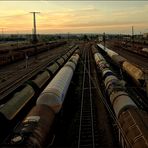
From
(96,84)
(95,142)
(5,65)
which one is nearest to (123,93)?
(95,142)

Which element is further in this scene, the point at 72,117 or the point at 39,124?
the point at 72,117

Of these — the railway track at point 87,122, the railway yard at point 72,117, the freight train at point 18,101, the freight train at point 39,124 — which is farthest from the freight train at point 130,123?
the freight train at point 18,101

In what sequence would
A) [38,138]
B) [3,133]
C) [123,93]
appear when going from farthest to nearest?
[123,93] < [3,133] < [38,138]

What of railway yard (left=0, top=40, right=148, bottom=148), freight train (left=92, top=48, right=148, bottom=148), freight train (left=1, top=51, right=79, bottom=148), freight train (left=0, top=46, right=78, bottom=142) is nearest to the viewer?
freight train (left=92, top=48, right=148, bottom=148)

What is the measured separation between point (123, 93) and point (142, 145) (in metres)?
9.29

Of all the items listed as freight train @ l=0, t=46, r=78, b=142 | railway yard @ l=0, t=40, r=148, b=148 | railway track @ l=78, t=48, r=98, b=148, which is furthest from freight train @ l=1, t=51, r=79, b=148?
railway track @ l=78, t=48, r=98, b=148

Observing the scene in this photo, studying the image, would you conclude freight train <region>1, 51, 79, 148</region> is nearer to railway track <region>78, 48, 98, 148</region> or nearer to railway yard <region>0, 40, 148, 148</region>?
railway yard <region>0, 40, 148, 148</region>

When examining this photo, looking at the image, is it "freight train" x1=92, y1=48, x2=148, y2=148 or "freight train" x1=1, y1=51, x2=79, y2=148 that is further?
"freight train" x1=1, y1=51, x2=79, y2=148

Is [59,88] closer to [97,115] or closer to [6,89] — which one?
[97,115]

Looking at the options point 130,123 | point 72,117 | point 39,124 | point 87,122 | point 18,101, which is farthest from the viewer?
point 72,117

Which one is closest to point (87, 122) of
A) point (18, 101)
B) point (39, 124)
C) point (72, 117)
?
point (72, 117)

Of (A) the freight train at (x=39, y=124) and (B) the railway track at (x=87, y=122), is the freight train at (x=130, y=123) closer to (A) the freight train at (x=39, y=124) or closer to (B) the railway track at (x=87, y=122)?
(B) the railway track at (x=87, y=122)

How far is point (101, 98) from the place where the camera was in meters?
30.8

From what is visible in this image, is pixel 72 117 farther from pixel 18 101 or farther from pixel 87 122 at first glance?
pixel 18 101
